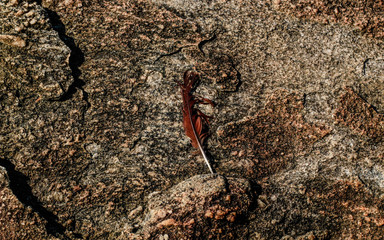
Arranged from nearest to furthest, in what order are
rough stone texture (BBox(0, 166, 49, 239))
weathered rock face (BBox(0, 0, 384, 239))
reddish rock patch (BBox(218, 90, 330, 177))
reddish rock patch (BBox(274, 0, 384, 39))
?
rough stone texture (BBox(0, 166, 49, 239))
weathered rock face (BBox(0, 0, 384, 239))
reddish rock patch (BBox(218, 90, 330, 177))
reddish rock patch (BBox(274, 0, 384, 39))

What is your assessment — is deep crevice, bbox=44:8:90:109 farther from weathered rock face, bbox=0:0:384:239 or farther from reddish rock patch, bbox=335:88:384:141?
reddish rock patch, bbox=335:88:384:141

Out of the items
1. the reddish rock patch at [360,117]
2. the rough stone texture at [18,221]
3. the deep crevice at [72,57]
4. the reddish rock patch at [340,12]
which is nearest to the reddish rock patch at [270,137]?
the reddish rock patch at [360,117]

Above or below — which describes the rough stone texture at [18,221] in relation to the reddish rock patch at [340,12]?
below

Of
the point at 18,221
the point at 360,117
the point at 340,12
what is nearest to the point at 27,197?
the point at 18,221

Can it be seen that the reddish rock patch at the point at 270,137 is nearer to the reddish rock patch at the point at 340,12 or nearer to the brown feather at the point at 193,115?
the brown feather at the point at 193,115

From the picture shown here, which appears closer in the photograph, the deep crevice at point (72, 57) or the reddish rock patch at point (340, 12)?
the deep crevice at point (72, 57)

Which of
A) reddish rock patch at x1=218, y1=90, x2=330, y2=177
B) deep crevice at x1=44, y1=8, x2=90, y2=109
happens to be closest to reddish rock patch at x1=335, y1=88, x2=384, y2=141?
reddish rock patch at x1=218, y1=90, x2=330, y2=177
